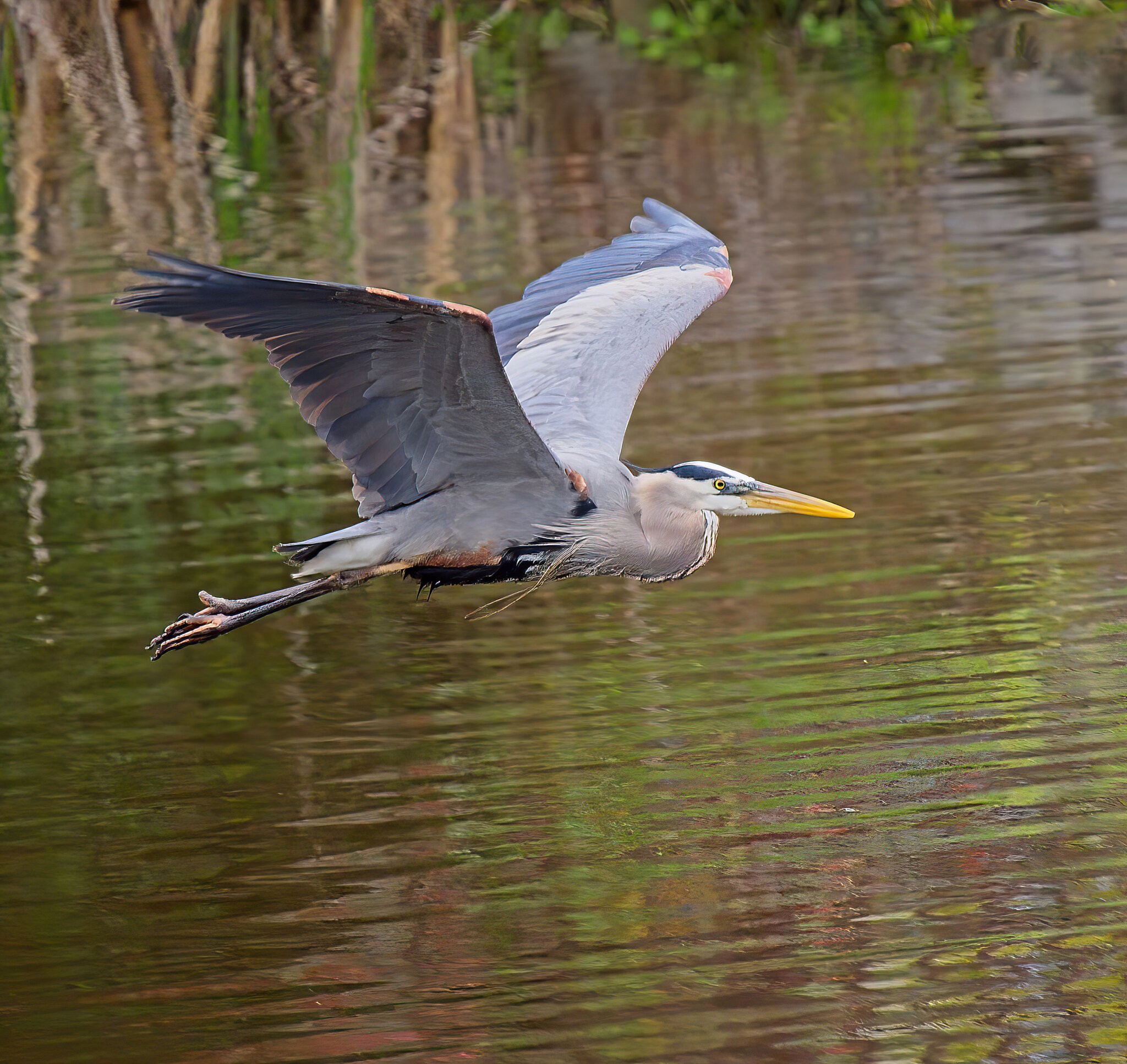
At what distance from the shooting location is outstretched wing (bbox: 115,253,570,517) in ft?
16.1

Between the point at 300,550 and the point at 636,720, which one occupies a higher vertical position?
the point at 300,550

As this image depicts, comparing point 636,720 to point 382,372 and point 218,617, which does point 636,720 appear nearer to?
point 218,617

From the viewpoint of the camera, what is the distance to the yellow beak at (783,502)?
6.30 m

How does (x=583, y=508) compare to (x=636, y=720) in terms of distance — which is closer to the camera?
(x=583, y=508)

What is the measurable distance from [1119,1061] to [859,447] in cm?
544

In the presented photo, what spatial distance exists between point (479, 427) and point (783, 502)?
1255mm

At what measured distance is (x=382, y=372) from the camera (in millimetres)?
5379

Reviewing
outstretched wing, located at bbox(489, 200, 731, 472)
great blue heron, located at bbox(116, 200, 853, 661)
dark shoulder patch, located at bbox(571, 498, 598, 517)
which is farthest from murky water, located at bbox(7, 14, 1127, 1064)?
outstretched wing, located at bbox(489, 200, 731, 472)

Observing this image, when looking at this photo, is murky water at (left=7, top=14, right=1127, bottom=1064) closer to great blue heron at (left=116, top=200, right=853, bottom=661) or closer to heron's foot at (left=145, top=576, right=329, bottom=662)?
heron's foot at (left=145, top=576, right=329, bottom=662)

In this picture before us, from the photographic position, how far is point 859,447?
9.54 meters

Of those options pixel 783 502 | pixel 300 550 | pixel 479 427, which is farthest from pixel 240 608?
pixel 783 502

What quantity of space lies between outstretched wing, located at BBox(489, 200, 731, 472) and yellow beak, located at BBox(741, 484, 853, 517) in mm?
504

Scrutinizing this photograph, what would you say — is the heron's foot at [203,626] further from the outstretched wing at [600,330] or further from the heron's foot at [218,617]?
the outstretched wing at [600,330]

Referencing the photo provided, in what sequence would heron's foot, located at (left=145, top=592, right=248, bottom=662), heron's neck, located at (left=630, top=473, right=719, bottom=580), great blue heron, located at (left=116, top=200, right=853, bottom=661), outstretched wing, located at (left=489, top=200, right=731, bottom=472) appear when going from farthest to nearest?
1. outstretched wing, located at (left=489, top=200, right=731, bottom=472)
2. heron's neck, located at (left=630, top=473, right=719, bottom=580)
3. heron's foot, located at (left=145, top=592, right=248, bottom=662)
4. great blue heron, located at (left=116, top=200, right=853, bottom=661)
